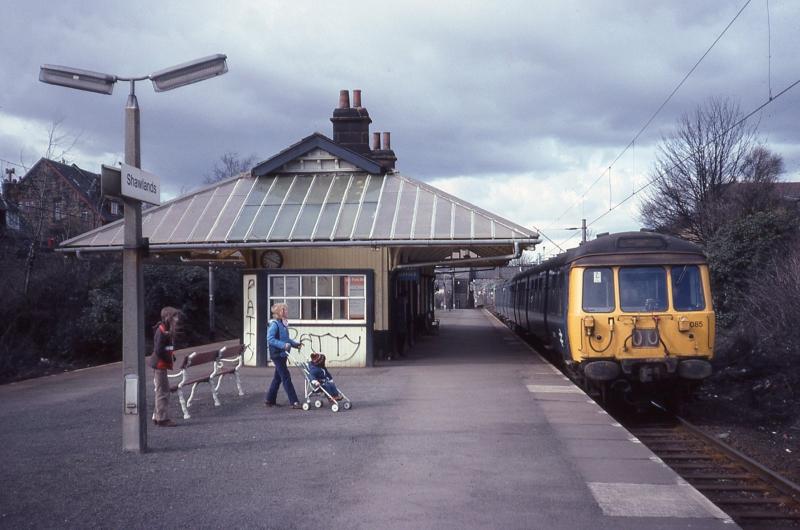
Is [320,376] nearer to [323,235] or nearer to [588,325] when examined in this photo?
[588,325]

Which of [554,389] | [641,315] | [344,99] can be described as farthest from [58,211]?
[641,315]

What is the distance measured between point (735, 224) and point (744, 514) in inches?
690

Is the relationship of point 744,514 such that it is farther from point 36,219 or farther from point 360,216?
point 36,219

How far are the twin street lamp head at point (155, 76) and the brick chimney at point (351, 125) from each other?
11456 millimetres

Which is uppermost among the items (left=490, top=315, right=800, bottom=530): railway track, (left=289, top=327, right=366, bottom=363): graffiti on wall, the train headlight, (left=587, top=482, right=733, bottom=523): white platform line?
the train headlight

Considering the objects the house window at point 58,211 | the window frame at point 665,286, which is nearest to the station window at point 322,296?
the window frame at point 665,286

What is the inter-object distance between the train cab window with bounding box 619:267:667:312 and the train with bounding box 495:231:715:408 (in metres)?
0.02

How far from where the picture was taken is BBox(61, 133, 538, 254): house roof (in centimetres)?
1550

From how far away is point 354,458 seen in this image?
25.7ft

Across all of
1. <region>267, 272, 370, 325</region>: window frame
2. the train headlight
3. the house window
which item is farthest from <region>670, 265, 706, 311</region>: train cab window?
the house window

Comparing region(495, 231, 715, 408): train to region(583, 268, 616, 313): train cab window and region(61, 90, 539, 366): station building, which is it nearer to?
region(583, 268, 616, 313): train cab window

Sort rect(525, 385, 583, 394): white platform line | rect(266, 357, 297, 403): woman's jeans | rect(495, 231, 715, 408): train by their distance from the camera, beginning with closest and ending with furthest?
1. rect(266, 357, 297, 403): woman's jeans
2. rect(495, 231, 715, 408): train
3. rect(525, 385, 583, 394): white platform line

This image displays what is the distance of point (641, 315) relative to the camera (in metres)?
11.8

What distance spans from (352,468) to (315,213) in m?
9.83
